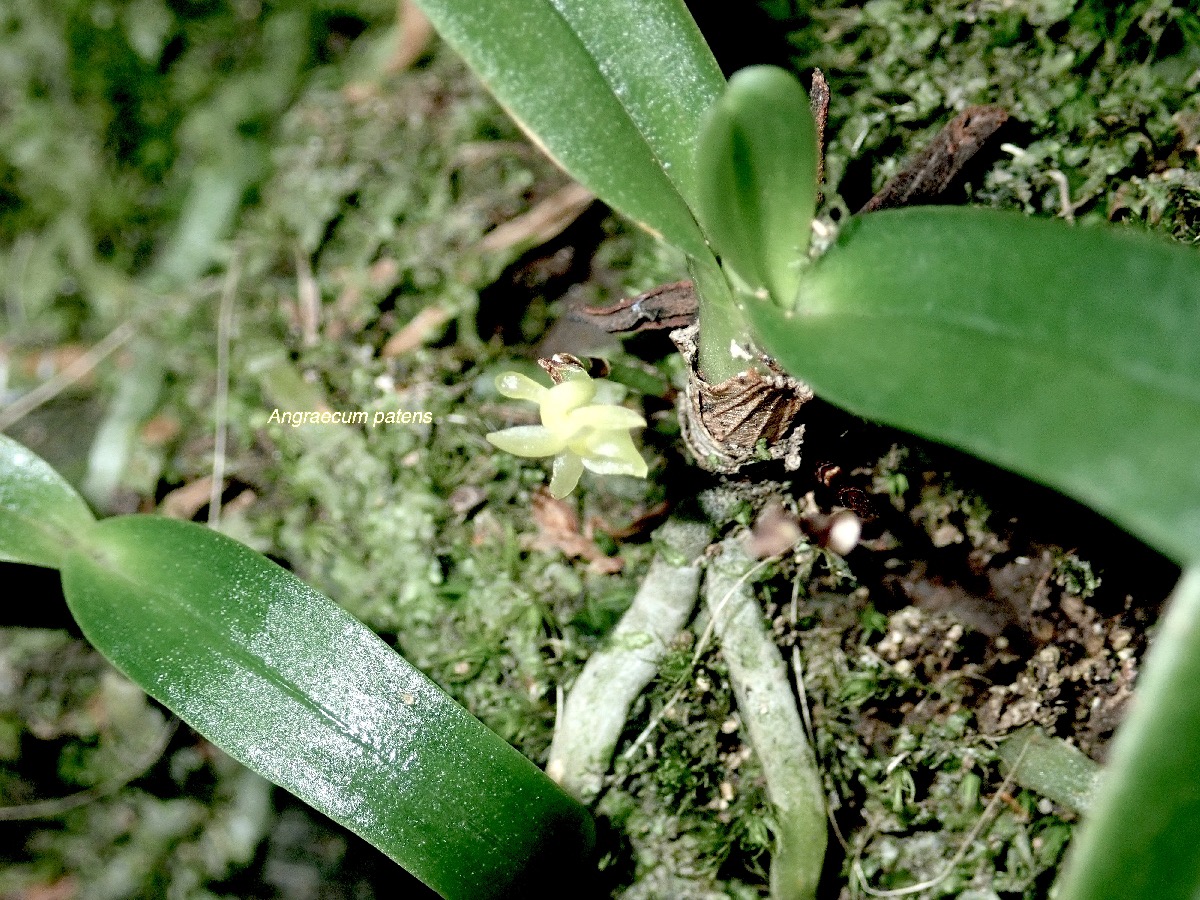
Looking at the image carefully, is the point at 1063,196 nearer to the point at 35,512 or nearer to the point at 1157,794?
the point at 1157,794

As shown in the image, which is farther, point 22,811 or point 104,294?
point 104,294

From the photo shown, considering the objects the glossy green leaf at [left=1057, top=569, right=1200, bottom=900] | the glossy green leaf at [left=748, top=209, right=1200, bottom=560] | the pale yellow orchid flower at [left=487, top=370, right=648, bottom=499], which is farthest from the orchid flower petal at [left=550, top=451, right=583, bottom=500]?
the glossy green leaf at [left=1057, top=569, right=1200, bottom=900]

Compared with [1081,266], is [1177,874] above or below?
below

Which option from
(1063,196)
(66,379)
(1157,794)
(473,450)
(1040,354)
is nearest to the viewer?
(1157,794)

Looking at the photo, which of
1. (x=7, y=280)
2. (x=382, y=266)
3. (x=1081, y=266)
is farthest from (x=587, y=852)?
(x=7, y=280)

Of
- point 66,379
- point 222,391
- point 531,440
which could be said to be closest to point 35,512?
point 222,391

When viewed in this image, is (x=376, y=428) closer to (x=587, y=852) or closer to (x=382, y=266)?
(x=382, y=266)

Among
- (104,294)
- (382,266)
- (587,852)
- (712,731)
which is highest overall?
(104,294)

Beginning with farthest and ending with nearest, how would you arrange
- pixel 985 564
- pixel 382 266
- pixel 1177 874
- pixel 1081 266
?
pixel 382 266 → pixel 985 564 → pixel 1081 266 → pixel 1177 874
